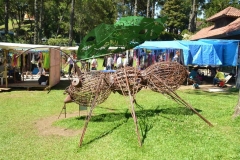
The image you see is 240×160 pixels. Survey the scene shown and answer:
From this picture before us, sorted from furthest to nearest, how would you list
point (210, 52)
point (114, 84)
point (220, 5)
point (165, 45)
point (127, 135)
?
point (220, 5) < point (165, 45) < point (210, 52) < point (114, 84) < point (127, 135)

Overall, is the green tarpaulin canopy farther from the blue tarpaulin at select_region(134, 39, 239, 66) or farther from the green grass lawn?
the blue tarpaulin at select_region(134, 39, 239, 66)

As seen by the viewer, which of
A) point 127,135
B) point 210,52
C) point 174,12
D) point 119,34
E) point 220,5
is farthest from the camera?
point 174,12

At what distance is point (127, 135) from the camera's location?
5.43 m

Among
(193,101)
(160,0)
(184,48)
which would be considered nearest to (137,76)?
(193,101)

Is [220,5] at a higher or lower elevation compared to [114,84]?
higher

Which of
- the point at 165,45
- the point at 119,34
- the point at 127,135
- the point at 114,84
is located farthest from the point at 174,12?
the point at 127,135

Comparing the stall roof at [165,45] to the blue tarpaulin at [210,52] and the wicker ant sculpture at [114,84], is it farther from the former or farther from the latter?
the wicker ant sculpture at [114,84]

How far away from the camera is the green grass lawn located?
462 centimetres

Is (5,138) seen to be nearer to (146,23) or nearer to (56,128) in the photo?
(56,128)

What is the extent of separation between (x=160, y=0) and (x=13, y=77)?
3439 cm

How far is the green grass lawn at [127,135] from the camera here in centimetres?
462

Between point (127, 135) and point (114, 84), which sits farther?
point (114, 84)

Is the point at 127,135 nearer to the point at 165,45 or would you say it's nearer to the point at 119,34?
the point at 119,34

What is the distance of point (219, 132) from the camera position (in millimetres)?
5535
